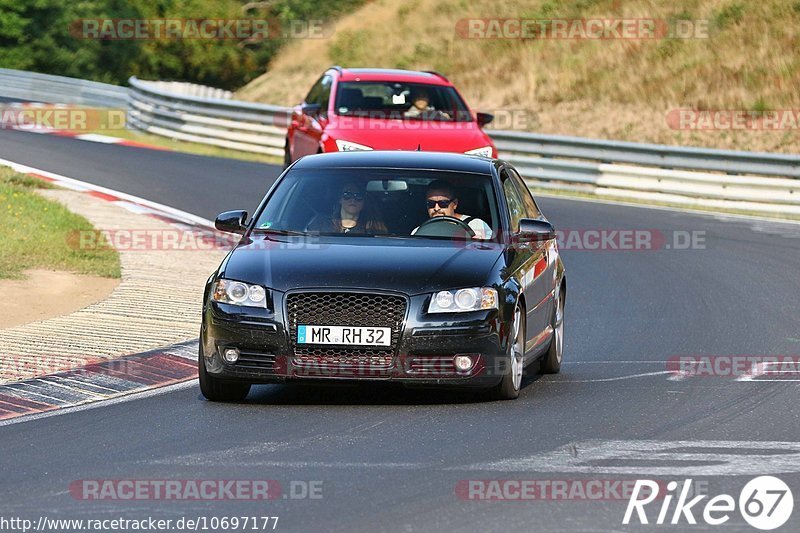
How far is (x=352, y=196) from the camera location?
1130 centimetres

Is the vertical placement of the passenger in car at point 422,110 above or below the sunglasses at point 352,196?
below

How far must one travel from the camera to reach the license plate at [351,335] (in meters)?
9.92

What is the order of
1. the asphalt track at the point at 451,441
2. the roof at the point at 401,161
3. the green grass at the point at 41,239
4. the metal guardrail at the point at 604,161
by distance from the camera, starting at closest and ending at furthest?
the asphalt track at the point at 451,441, the roof at the point at 401,161, the green grass at the point at 41,239, the metal guardrail at the point at 604,161

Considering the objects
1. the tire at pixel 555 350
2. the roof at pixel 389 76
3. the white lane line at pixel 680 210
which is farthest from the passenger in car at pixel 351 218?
the white lane line at pixel 680 210

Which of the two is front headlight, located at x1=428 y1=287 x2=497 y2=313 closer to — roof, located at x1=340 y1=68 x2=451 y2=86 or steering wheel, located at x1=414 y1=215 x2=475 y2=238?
steering wheel, located at x1=414 y1=215 x2=475 y2=238

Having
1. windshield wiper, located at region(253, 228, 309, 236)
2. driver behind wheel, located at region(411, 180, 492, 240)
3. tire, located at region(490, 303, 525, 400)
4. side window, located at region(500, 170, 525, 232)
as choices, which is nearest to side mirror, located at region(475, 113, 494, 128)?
side window, located at region(500, 170, 525, 232)

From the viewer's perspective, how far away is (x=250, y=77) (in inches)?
2771

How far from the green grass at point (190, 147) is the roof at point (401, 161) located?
18.3 m

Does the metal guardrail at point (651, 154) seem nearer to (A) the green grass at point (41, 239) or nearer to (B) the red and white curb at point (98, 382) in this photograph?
(A) the green grass at point (41, 239)

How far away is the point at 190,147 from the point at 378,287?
22.5 meters

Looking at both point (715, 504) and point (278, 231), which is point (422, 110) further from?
point (715, 504)

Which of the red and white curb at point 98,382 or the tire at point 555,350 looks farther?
the tire at point 555,350

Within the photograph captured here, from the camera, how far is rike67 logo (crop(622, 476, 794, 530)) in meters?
7.14

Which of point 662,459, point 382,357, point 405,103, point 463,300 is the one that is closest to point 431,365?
point 382,357
